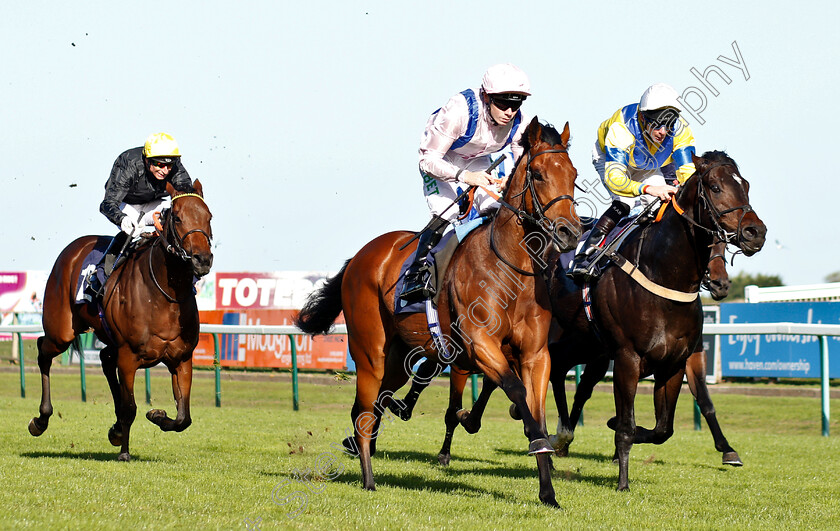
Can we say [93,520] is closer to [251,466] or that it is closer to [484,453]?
[251,466]

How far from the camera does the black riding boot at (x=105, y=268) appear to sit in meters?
7.56

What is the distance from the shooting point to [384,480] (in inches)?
254

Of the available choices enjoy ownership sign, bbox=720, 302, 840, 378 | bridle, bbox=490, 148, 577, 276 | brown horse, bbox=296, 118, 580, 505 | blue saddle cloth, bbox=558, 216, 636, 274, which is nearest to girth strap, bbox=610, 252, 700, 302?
blue saddle cloth, bbox=558, 216, 636, 274

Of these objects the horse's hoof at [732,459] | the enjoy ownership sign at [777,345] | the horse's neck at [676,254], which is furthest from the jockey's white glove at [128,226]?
the enjoy ownership sign at [777,345]

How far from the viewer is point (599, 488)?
241 inches

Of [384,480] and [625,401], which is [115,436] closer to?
[384,480]

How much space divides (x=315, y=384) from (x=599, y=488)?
12.7 meters

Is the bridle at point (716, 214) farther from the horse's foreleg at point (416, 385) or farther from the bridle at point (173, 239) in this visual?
the bridle at point (173, 239)

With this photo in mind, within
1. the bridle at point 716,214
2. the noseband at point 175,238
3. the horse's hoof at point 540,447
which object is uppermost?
the bridle at point 716,214

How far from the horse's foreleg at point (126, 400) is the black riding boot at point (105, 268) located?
0.72 m

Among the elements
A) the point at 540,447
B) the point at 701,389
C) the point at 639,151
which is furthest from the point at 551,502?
the point at 639,151

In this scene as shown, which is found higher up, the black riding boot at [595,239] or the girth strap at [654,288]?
the black riding boot at [595,239]

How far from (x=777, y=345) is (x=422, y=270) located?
38.5ft

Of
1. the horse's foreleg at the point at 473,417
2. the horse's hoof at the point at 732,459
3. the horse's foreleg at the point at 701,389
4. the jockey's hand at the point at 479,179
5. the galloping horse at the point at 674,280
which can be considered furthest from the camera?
the horse's foreleg at the point at 701,389
